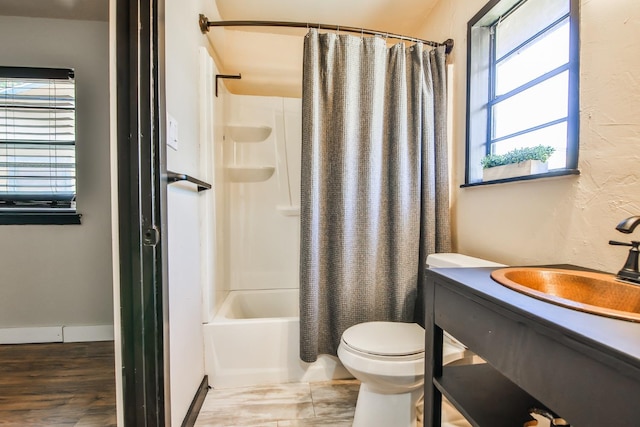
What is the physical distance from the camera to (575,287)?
0.86 meters

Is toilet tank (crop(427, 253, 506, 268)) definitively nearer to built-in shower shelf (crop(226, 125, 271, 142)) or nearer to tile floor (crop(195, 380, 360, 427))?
tile floor (crop(195, 380, 360, 427))

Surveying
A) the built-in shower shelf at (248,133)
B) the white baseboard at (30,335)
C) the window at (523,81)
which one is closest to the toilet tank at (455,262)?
the window at (523,81)

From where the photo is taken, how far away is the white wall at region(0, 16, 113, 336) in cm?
203

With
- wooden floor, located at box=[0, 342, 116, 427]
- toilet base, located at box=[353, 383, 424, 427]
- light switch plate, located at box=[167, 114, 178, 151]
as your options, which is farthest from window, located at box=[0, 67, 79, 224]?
toilet base, located at box=[353, 383, 424, 427]

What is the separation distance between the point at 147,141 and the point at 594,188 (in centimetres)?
150

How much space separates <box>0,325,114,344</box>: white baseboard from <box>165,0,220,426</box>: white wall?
1167mm

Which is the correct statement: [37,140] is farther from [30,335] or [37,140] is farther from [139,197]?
[139,197]

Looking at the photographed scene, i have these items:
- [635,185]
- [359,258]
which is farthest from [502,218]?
[359,258]

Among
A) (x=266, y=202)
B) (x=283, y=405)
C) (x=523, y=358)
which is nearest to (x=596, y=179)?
(x=523, y=358)

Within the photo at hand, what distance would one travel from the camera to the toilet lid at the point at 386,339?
1162 mm

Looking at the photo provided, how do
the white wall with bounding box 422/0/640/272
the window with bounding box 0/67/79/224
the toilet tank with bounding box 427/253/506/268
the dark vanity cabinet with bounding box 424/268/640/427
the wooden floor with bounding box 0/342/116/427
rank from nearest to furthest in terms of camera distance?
the dark vanity cabinet with bounding box 424/268/640/427 < the white wall with bounding box 422/0/640/272 < the toilet tank with bounding box 427/253/506/268 < the wooden floor with bounding box 0/342/116/427 < the window with bounding box 0/67/79/224

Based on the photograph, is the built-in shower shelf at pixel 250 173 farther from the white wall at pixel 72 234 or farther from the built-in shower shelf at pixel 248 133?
the white wall at pixel 72 234

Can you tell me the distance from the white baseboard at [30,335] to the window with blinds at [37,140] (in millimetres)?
863

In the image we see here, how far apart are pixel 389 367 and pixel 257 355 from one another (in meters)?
0.81
